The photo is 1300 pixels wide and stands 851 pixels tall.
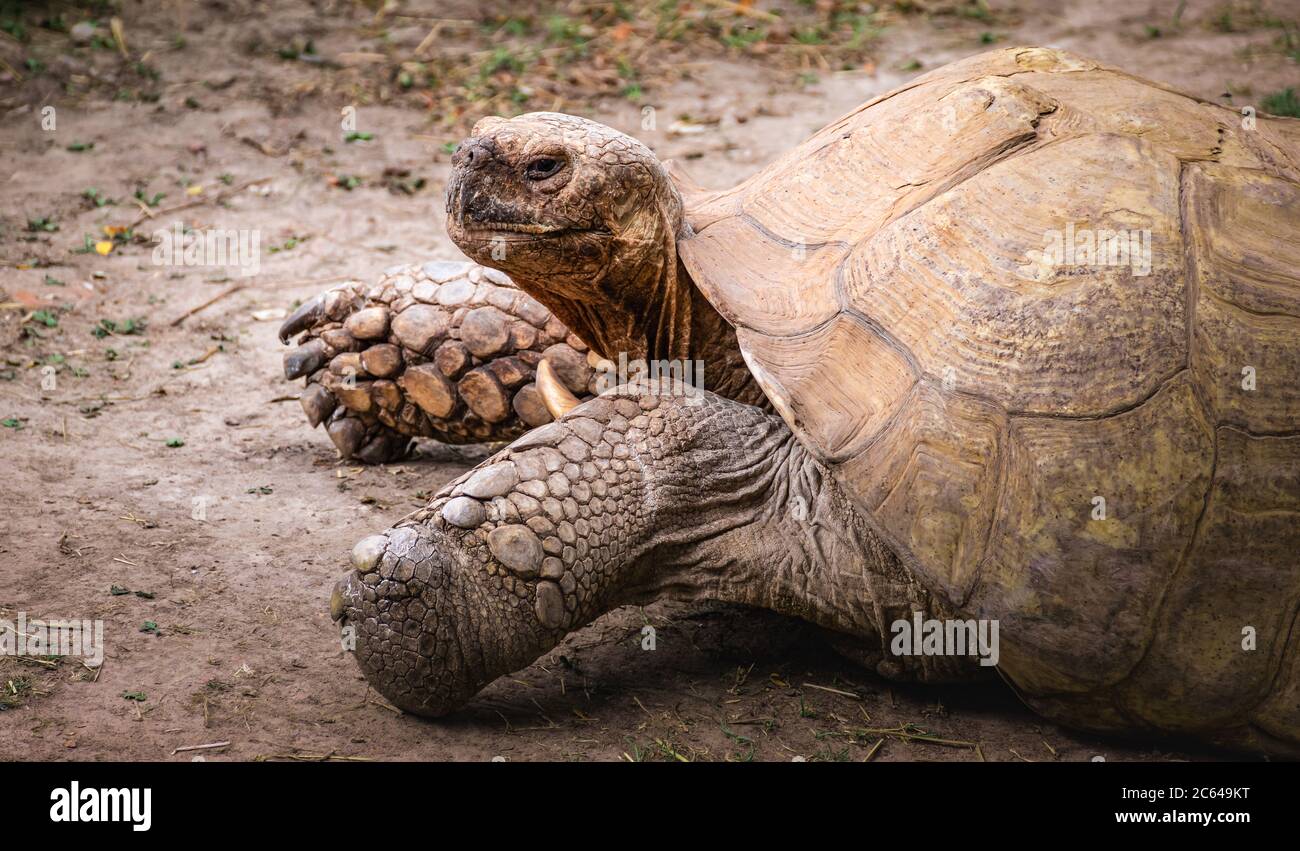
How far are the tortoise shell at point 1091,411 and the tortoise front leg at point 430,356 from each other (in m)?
1.16

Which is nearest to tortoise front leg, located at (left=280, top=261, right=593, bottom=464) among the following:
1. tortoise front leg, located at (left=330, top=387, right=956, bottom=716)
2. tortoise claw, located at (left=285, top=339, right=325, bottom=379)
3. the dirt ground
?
tortoise claw, located at (left=285, top=339, right=325, bottom=379)

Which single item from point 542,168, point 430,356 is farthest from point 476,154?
point 430,356

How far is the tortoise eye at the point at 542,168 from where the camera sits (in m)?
2.99

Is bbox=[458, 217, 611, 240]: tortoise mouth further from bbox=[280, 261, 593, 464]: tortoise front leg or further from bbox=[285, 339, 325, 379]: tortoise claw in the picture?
bbox=[285, 339, 325, 379]: tortoise claw

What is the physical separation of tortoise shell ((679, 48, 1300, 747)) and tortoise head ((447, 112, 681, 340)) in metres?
0.44

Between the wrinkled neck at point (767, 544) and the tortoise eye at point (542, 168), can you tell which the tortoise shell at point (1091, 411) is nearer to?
the wrinkled neck at point (767, 544)

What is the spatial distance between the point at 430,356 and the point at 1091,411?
2.15 meters

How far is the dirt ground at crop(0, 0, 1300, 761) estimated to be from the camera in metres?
2.93

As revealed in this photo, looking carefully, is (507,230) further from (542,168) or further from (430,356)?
(430,356)

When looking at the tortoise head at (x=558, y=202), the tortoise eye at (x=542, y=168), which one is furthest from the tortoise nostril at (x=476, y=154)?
the tortoise eye at (x=542, y=168)

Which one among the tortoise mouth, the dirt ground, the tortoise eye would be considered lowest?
the dirt ground

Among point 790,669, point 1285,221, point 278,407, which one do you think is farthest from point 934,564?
point 278,407

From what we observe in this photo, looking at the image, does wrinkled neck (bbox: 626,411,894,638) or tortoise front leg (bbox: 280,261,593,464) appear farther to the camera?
tortoise front leg (bbox: 280,261,593,464)

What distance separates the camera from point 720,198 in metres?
3.56
